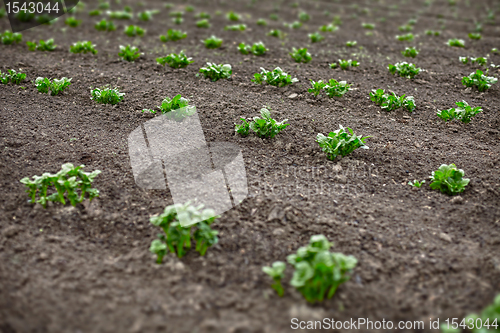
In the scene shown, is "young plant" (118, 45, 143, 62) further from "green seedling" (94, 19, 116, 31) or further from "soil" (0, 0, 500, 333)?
"green seedling" (94, 19, 116, 31)

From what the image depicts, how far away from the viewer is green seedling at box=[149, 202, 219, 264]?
2537 mm

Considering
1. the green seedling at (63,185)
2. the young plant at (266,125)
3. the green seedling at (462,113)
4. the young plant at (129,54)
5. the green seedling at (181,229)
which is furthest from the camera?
the young plant at (129,54)

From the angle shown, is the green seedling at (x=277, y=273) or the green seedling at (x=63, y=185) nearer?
the green seedling at (x=277, y=273)

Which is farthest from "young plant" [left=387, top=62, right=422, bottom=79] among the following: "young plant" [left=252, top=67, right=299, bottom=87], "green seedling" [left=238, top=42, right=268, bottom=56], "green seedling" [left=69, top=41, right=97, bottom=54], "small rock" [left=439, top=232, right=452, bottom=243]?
"green seedling" [left=69, top=41, right=97, bottom=54]

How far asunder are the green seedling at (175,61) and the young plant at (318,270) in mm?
4286

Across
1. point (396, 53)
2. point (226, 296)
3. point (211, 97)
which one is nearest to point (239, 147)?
point (211, 97)

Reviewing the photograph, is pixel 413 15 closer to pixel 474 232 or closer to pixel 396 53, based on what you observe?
pixel 396 53

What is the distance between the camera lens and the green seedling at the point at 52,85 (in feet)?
16.3

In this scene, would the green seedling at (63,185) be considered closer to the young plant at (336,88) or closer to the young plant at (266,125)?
the young plant at (266,125)

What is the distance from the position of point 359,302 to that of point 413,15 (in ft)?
41.4

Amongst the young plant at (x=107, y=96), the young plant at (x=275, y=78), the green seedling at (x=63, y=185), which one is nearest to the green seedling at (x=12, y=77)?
the young plant at (x=107, y=96)

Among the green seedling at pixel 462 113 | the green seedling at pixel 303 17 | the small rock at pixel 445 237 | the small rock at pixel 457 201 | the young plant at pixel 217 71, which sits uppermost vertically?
the green seedling at pixel 303 17

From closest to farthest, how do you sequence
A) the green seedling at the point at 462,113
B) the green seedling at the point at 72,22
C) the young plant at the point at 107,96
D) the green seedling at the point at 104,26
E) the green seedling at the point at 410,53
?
the green seedling at the point at 462,113 < the young plant at the point at 107,96 < the green seedling at the point at 410,53 < the green seedling at the point at 104,26 < the green seedling at the point at 72,22

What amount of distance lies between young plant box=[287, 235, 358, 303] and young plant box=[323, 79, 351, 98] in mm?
3208
